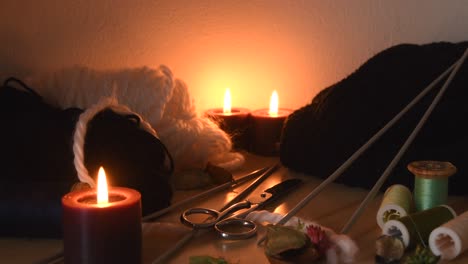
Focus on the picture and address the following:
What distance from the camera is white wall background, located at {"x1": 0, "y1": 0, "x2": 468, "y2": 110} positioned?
1123mm

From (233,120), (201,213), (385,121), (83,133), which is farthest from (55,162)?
(385,121)

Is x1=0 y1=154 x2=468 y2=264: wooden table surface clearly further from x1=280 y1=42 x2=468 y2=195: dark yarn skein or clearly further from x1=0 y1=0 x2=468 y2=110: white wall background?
x1=0 y1=0 x2=468 y2=110: white wall background

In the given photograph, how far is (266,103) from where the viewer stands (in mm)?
1199

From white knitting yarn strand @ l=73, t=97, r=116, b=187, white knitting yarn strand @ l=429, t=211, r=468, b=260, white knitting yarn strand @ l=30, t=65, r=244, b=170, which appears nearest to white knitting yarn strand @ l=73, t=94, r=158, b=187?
white knitting yarn strand @ l=73, t=97, r=116, b=187

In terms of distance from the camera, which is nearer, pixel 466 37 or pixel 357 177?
pixel 357 177

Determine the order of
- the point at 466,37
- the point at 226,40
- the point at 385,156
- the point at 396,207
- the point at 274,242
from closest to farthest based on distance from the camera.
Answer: the point at 274,242 → the point at 396,207 → the point at 385,156 → the point at 466,37 → the point at 226,40

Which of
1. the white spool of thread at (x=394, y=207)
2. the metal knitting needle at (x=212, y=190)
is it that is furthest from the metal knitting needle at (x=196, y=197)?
the white spool of thread at (x=394, y=207)

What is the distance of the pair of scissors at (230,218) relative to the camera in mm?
712

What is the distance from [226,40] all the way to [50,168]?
486 mm

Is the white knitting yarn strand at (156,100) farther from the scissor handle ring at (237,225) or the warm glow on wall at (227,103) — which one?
the scissor handle ring at (237,225)

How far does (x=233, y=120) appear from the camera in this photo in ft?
3.60

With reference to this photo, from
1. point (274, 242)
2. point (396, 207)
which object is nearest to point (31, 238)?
point (274, 242)

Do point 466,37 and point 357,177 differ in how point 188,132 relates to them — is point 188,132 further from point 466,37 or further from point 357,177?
point 466,37

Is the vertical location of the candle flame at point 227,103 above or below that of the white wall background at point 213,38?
below
